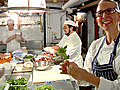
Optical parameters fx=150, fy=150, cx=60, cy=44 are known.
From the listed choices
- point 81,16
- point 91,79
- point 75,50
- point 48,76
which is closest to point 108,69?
point 91,79

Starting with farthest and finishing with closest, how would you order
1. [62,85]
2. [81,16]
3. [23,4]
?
[81,16], [23,4], [62,85]

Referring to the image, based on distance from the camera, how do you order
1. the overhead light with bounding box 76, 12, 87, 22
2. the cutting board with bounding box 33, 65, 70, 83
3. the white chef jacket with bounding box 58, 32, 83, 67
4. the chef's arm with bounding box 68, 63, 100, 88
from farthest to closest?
the overhead light with bounding box 76, 12, 87, 22, the white chef jacket with bounding box 58, 32, 83, 67, the cutting board with bounding box 33, 65, 70, 83, the chef's arm with bounding box 68, 63, 100, 88

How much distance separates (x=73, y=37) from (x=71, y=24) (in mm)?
393

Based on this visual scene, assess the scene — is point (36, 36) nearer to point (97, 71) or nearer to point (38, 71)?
point (38, 71)

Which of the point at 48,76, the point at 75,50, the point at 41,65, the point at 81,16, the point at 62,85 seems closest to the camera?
the point at 62,85

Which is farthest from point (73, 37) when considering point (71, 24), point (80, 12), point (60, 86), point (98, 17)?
point (80, 12)

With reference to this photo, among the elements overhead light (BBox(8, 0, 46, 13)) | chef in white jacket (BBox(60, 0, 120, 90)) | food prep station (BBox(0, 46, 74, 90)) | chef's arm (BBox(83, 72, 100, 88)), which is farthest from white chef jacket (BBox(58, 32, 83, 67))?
chef's arm (BBox(83, 72, 100, 88))

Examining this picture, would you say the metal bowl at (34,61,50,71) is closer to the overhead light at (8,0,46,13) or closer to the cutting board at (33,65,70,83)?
the cutting board at (33,65,70,83)

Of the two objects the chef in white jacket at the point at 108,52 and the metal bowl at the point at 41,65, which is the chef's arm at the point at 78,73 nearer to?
the chef in white jacket at the point at 108,52

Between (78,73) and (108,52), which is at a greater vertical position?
(108,52)

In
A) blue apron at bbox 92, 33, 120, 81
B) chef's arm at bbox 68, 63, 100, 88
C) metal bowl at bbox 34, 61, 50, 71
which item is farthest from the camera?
metal bowl at bbox 34, 61, 50, 71

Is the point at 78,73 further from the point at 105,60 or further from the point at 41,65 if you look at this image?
the point at 41,65

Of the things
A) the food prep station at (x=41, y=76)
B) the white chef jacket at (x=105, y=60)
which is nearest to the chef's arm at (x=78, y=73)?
the white chef jacket at (x=105, y=60)

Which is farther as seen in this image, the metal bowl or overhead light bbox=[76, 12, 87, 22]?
overhead light bbox=[76, 12, 87, 22]
